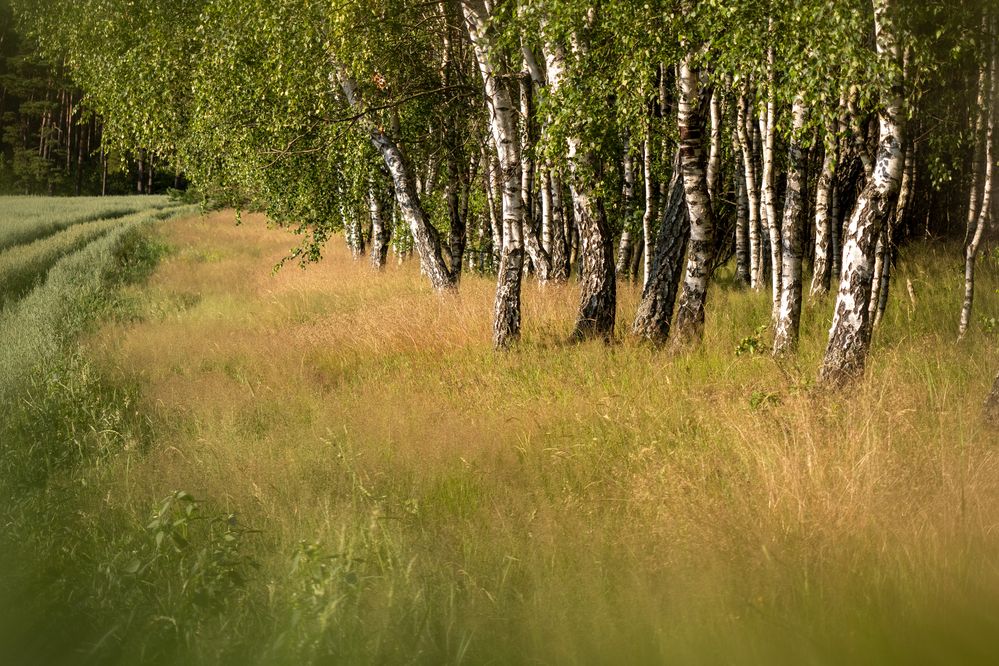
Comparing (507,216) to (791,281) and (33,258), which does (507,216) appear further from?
(33,258)

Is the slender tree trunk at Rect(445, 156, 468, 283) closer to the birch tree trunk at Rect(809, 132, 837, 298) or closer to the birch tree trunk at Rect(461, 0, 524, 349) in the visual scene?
the birch tree trunk at Rect(461, 0, 524, 349)

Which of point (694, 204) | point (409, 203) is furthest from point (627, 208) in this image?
point (694, 204)

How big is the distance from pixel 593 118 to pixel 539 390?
269cm

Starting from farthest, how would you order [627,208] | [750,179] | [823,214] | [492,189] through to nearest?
1. [492,189]
2. [627,208]
3. [750,179]
4. [823,214]

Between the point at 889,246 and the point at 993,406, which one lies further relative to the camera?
the point at 889,246

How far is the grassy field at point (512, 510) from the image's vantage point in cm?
403

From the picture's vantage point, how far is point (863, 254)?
275 inches

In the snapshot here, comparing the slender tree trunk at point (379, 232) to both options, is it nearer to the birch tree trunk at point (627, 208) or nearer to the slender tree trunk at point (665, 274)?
the birch tree trunk at point (627, 208)

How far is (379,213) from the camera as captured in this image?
2023 centimetres

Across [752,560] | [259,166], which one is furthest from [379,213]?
Result: [752,560]

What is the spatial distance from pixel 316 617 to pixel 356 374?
220 inches

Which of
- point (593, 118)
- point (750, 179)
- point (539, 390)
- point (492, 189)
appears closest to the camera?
point (539, 390)

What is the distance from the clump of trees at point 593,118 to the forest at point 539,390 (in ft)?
0.19

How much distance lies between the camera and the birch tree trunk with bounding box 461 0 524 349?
1029cm
